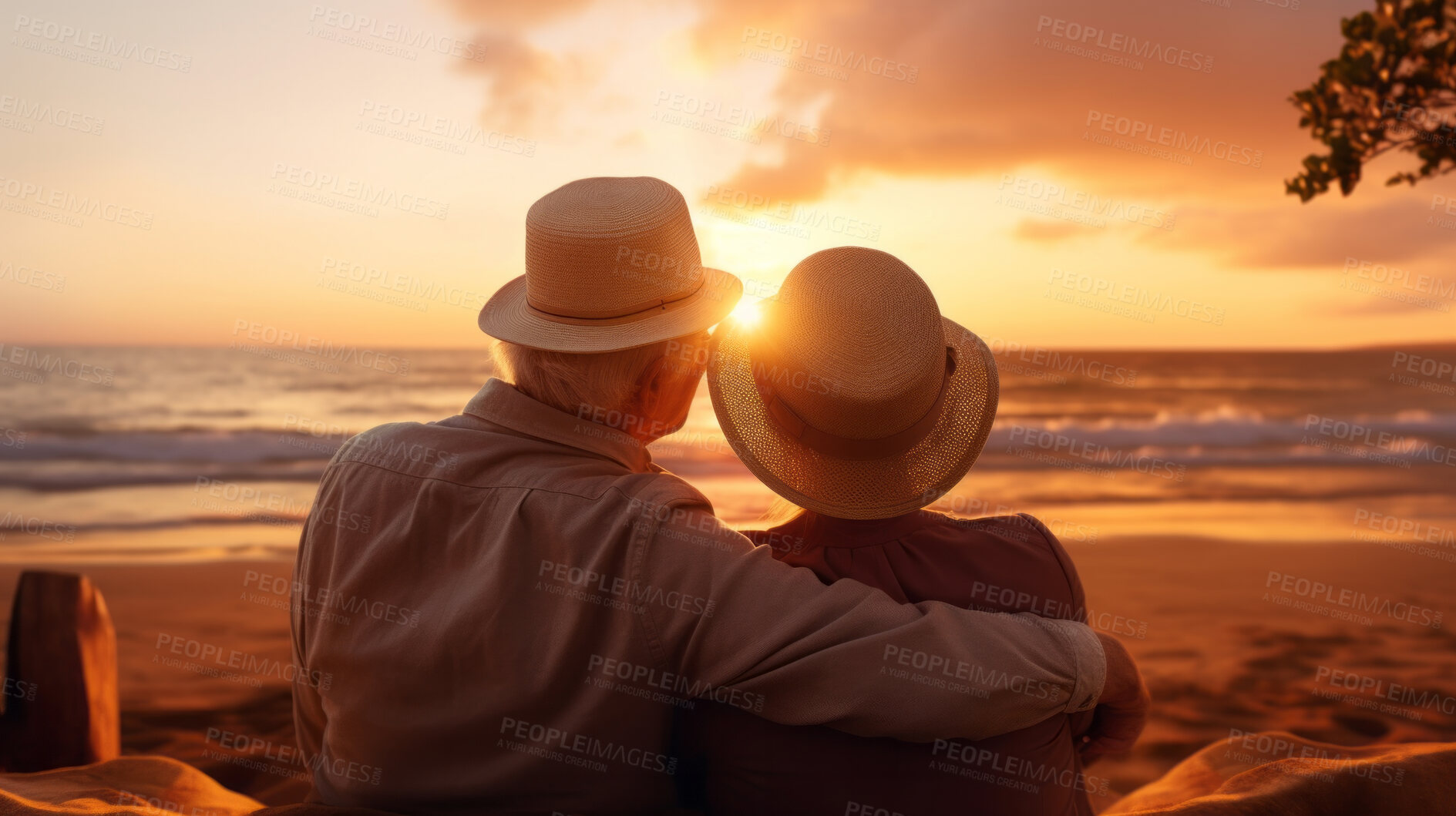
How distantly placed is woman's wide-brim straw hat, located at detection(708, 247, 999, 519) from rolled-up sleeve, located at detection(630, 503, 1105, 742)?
0.24 meters

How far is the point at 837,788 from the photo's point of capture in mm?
1620

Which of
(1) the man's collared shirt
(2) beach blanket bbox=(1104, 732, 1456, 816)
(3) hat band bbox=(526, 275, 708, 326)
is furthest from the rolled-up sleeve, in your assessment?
(2) beach blanket bbox=(1104, 732, 1456, 816)

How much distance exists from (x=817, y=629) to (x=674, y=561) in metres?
0.26

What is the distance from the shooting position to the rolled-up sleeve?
4.91 ft

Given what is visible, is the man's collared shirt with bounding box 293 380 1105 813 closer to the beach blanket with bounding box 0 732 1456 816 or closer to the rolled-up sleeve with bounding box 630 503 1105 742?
the rolled-up sleeve with bounding box 630 503 1105 742

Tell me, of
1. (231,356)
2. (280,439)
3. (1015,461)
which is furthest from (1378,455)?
(231,356)

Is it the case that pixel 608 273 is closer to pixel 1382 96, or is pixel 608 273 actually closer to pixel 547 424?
pixel 547 424

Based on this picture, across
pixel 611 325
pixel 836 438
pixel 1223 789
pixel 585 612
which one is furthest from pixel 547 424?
pixel 1223 789

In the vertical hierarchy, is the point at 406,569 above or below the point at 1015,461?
above

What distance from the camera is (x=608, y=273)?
1.90 metres

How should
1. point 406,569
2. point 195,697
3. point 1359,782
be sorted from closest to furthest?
point 406,569 < point 1359,782 < point 195,697

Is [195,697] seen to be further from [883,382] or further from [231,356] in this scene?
[231,356]

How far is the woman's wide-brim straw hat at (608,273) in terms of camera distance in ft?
6.16

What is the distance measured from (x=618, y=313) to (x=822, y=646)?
0.79 m
